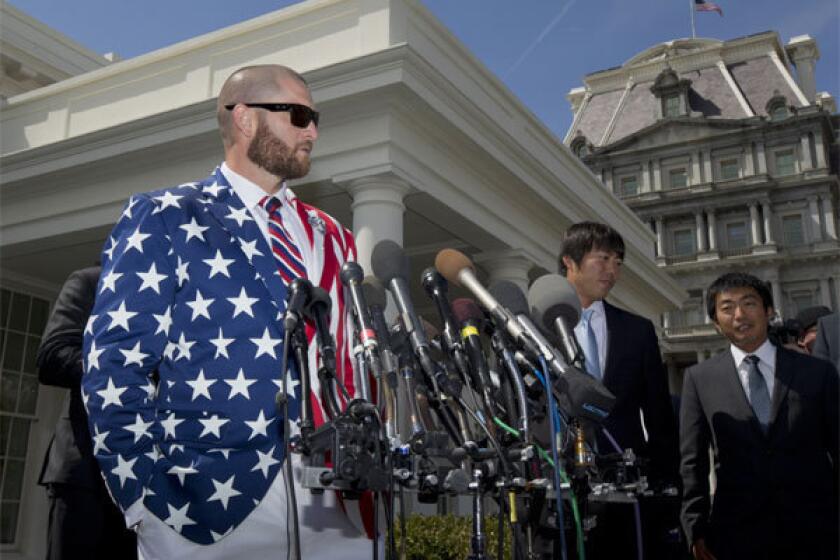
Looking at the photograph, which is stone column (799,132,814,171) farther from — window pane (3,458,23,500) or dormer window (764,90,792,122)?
window pane (3,458,23,500)

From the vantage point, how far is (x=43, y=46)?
16.1m

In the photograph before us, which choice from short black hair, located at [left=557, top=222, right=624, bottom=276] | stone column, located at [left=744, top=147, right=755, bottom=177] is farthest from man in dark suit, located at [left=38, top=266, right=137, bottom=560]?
stone column, located at [left=744, top=147, right=755, bottom=177]

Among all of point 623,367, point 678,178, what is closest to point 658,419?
point 623,367

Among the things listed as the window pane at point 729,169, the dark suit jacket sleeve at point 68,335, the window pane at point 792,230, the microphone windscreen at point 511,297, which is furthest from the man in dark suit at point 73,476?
the window pane at point 729,169

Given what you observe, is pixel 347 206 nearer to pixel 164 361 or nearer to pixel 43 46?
pixel 164 361

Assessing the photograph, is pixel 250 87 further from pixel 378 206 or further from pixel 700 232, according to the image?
pixel 700 232

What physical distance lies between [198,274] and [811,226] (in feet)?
145

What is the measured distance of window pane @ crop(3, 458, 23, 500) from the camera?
12.8 m

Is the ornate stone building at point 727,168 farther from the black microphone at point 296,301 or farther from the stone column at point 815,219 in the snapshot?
the black microphone at point 296,301

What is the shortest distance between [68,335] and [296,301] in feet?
7.95

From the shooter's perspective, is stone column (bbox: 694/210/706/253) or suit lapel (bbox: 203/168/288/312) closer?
suit lapel (bbox: 203/168/288/312)

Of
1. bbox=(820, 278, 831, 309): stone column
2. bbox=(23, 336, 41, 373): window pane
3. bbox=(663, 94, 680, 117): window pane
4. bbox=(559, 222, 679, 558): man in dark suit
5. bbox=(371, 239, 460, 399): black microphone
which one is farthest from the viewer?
bbox=(663, 94, 680, 117): window pane

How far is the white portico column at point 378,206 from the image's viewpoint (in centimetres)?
883

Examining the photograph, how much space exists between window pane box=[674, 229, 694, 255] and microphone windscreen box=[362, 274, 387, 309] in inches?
1679
